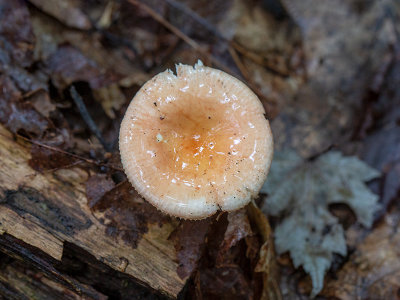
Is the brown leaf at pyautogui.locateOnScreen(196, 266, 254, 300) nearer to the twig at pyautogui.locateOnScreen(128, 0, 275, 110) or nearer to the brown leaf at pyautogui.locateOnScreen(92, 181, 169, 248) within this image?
the brown leaf at pyautogui.locateOnScreen(92, 181, 169, 248)

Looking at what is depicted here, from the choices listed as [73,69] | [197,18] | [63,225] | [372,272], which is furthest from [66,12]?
[372,272]

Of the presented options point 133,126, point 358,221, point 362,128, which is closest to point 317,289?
point 358,221

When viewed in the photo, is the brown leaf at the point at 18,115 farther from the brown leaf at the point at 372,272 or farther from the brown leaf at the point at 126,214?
the brown leaf at the point at 372,272

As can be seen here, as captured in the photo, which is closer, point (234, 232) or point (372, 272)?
point (234, 232)

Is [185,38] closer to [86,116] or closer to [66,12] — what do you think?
[66,12]

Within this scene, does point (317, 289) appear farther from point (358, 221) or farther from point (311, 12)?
point (311, 12)

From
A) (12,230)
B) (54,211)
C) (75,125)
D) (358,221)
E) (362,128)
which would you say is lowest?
(12,230)

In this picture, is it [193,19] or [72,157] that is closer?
[72,157]
